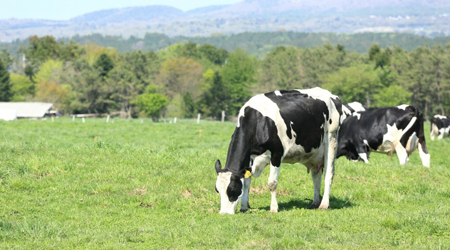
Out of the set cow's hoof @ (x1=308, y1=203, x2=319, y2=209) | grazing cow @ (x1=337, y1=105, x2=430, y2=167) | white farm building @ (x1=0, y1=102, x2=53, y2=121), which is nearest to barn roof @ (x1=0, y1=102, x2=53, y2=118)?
white farm building @ (x1=0, y1=102, x2=53, y2=121)

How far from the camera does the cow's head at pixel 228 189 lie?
11156 millimetres

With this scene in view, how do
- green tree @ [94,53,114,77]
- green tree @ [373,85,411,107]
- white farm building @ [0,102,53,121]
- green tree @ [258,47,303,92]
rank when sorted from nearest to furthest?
white farm building @ [0,102,53,121]
green tree @ [373,85,411,107]
green tree @ [94,53,114,77]
green tree @ [258,47,303,92]

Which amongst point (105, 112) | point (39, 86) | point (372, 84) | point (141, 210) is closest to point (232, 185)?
point (141, 210)

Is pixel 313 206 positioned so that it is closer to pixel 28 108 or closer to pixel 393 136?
pixel 393 136

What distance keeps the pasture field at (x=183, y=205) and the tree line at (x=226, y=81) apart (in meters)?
74.4

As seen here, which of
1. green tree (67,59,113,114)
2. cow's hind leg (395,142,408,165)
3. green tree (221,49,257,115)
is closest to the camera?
cow's hind leg (395,142,408,165)

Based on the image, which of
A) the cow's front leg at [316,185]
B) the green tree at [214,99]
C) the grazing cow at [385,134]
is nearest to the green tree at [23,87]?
the green tree at [214,99]

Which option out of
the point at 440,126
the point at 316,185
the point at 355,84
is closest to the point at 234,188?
the point at 316,185

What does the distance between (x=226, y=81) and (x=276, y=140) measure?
128454mm

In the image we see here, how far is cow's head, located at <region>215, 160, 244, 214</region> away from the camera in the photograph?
11156 millimetres

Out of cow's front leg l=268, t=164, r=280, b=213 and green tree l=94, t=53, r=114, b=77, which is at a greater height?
cow's front leg l=268, t=164, r=280, b=213

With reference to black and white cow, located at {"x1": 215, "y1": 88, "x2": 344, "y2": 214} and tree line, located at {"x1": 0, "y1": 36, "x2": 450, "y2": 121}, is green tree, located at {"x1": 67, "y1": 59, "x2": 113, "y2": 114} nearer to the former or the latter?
tree line, located at {"x1": 0, "y1": 36, "x2": 450, "y2": 121}

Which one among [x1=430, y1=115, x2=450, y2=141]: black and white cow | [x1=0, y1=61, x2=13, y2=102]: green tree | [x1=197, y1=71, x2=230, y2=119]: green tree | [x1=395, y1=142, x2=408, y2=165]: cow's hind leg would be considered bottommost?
[x1=197, y1=71, x2=230, y2=119]: green tree

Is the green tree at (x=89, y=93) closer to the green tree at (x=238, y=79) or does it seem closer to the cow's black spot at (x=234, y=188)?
the green tree at (x=238, y=79)
